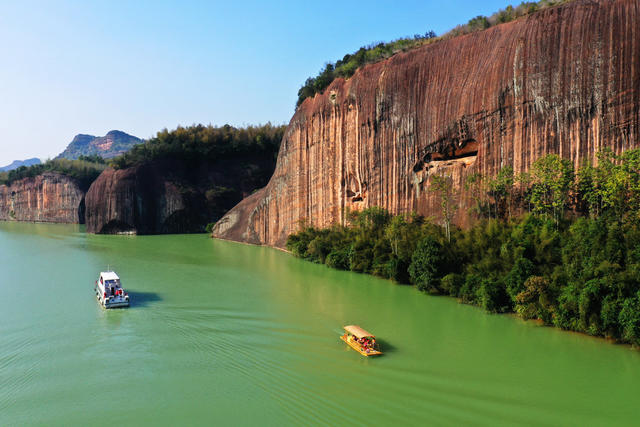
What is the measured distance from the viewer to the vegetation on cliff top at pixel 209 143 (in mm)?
64250

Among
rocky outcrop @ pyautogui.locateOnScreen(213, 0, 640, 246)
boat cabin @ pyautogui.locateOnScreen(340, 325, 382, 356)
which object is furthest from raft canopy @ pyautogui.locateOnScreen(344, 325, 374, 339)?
rocky outcrop @ pyautogui.locateOnScreen(213, 0, 640, 246)

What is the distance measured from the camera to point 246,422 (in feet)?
33.0

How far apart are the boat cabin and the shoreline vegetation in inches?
243

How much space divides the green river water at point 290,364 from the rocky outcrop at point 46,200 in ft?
205

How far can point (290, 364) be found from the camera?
13047 millimetres

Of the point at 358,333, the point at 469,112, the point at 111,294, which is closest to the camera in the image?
the point at 358,333

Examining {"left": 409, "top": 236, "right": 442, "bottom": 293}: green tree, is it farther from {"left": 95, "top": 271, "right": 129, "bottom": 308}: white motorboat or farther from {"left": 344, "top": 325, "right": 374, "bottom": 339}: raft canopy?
{"left": 95, "top": 271, "right": 129, "bottom": 308}: white motorboat

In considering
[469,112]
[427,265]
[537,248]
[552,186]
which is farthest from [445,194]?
[537,248]

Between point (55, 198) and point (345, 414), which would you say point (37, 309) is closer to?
point (345, 414)

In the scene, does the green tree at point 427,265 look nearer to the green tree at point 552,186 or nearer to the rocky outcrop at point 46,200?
the green tree at point 552,186

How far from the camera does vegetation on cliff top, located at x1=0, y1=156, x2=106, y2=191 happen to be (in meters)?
80.6

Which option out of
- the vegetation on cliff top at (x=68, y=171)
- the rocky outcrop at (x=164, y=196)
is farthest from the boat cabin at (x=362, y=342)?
the vegetation on cliff top at (x=68, y=171)

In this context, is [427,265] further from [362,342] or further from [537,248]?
[362,342]

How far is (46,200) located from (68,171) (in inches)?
264
